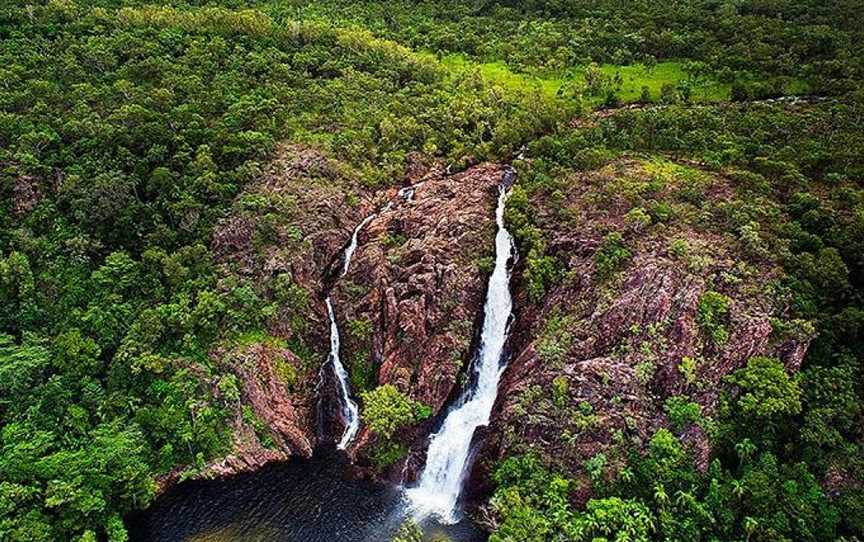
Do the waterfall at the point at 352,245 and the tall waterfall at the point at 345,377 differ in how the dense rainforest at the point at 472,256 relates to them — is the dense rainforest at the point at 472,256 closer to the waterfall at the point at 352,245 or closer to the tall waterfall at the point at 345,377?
the tall waterfall at the point at 345,377

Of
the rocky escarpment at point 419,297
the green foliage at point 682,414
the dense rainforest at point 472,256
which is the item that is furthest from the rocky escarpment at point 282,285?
the green foliage at point 682,414

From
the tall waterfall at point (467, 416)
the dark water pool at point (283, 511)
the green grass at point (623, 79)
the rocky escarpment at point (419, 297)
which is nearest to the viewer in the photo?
the dark water pool at point (283, 511)

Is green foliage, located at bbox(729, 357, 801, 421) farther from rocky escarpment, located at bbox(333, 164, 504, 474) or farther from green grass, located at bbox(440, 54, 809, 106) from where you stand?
green grass, located at bbox(440, 54, 809, 106)

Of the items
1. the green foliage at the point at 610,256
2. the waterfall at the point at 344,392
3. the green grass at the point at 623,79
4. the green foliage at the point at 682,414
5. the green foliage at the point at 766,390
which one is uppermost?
the green grass at the point at 623,79

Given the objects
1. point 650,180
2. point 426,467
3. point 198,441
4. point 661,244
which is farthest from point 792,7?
point 198,441

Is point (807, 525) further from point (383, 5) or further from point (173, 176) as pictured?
point (383, 5)

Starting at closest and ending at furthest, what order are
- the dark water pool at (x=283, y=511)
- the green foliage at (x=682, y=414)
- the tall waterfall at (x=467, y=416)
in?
the green foliage at (x=682, y=414) < the dark water pool at (x=283, y=511) < the tall waterfall at (x=467, y=416)

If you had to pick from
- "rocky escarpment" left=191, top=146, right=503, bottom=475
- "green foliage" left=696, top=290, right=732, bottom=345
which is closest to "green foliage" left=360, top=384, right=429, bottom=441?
"rocky escarpment" left=191, top=146, right=503, bottom=475

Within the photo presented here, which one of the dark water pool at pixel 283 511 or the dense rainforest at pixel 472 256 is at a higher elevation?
the dense rainforest at pixel 472 256
